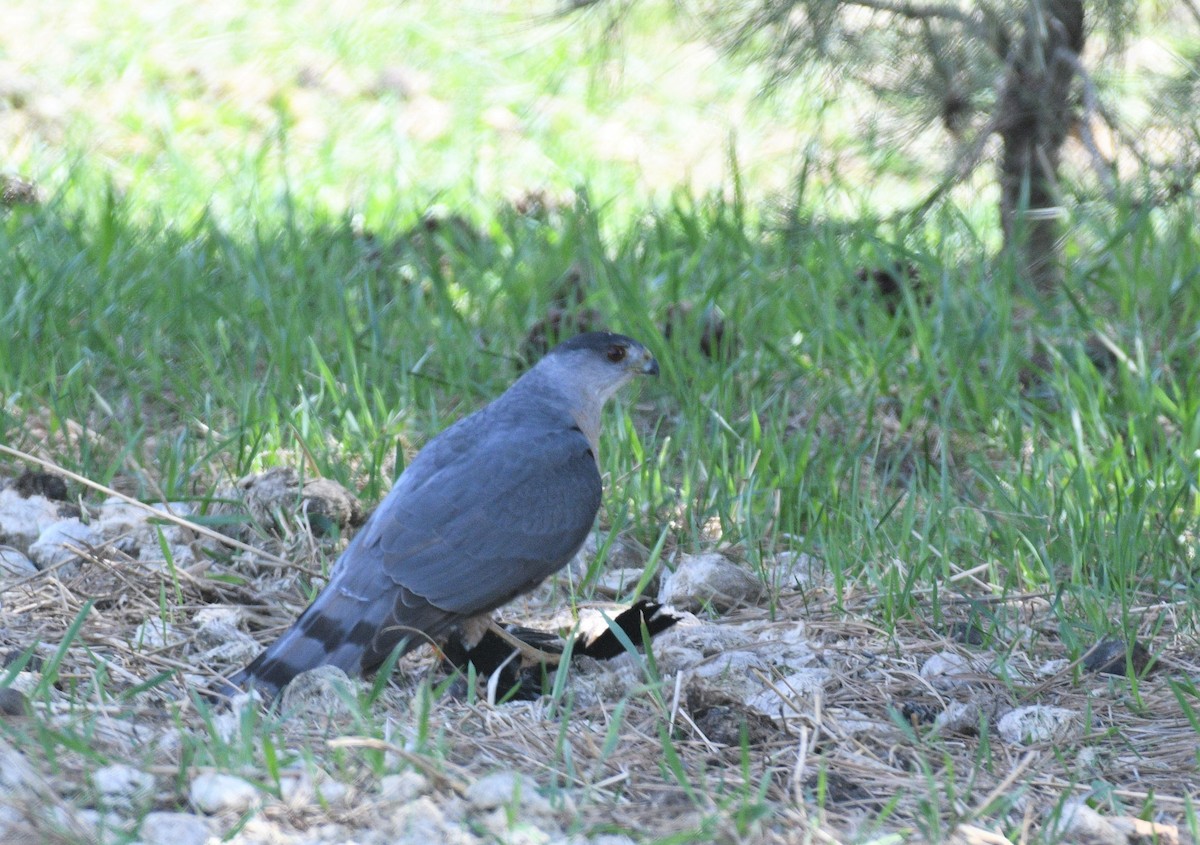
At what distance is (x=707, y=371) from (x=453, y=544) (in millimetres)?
1908

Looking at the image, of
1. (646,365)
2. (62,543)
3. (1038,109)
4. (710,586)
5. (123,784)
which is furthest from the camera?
(1038,109)

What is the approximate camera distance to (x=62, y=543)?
3.62 meters

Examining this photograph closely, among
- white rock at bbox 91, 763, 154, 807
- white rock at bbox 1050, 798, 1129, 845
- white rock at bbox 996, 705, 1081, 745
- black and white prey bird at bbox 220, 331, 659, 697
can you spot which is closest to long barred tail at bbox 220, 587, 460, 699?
black and white prey bird at bbox 220, 331, 659, 697

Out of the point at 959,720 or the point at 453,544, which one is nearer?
the point at 959,720

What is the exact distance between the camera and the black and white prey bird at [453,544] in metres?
3.17

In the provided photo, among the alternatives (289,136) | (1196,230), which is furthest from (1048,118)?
(289,136)

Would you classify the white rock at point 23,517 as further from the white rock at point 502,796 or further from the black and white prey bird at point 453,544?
the white rock at point 502,796

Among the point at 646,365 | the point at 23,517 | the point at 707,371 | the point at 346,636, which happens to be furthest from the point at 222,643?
the point at 707,371

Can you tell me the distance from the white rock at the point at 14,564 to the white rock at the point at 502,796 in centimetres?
168

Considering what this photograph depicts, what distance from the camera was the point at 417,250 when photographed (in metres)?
6.36

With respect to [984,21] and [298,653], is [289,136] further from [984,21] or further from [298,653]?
[298,653]

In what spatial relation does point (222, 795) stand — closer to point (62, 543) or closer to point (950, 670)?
point (62, 543)

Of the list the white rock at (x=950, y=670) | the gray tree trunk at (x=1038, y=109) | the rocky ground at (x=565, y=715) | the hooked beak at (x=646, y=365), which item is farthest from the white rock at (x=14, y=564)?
the gray tree trunk at (x=1038, y=109)

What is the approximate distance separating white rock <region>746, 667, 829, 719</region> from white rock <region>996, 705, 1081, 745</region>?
41 cm
